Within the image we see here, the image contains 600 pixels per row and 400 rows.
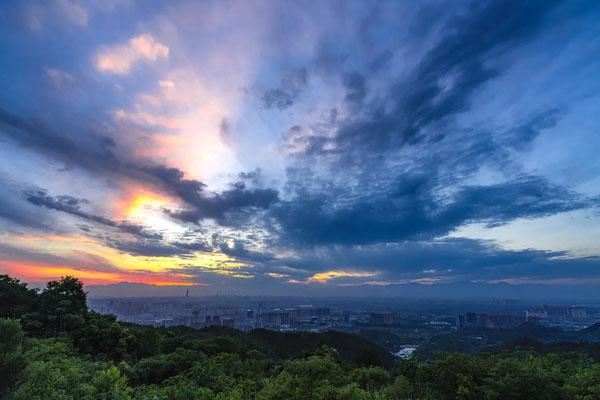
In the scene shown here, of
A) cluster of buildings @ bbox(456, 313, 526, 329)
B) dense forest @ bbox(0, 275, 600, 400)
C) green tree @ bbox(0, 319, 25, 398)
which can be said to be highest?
green tree @ bbox(0, 319, 25, 398)

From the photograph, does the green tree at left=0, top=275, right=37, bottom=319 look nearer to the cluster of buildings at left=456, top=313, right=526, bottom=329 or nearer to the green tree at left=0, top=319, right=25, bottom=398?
the green tree at left=0, top=319, right=25, bottom=398

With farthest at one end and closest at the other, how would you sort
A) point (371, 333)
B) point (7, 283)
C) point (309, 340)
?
point (371, 333) → point (309, 340) → point (7, 283)

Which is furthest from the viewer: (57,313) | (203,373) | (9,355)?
(57,313)

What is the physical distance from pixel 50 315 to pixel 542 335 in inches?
2855

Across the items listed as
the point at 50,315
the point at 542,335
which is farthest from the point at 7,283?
the point at 542,335

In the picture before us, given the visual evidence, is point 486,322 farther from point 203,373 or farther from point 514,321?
point 203,373

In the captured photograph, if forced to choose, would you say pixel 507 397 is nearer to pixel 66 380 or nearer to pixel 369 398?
pixel 369 398

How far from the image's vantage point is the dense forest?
349 inches

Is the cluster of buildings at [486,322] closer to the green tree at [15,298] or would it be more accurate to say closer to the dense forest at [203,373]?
the dense forest at [203,373]

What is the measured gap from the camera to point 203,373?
577 inches

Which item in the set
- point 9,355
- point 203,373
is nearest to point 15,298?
point 203,373

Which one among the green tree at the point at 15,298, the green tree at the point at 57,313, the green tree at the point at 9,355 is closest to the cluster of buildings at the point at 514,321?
the green tree at the point at 57,313

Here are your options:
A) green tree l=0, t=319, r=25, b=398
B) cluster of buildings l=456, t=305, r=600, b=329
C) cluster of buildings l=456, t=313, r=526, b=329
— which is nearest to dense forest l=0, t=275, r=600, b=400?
green tree l=0, t=319, r=25, b=398

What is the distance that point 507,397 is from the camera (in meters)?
10.4
